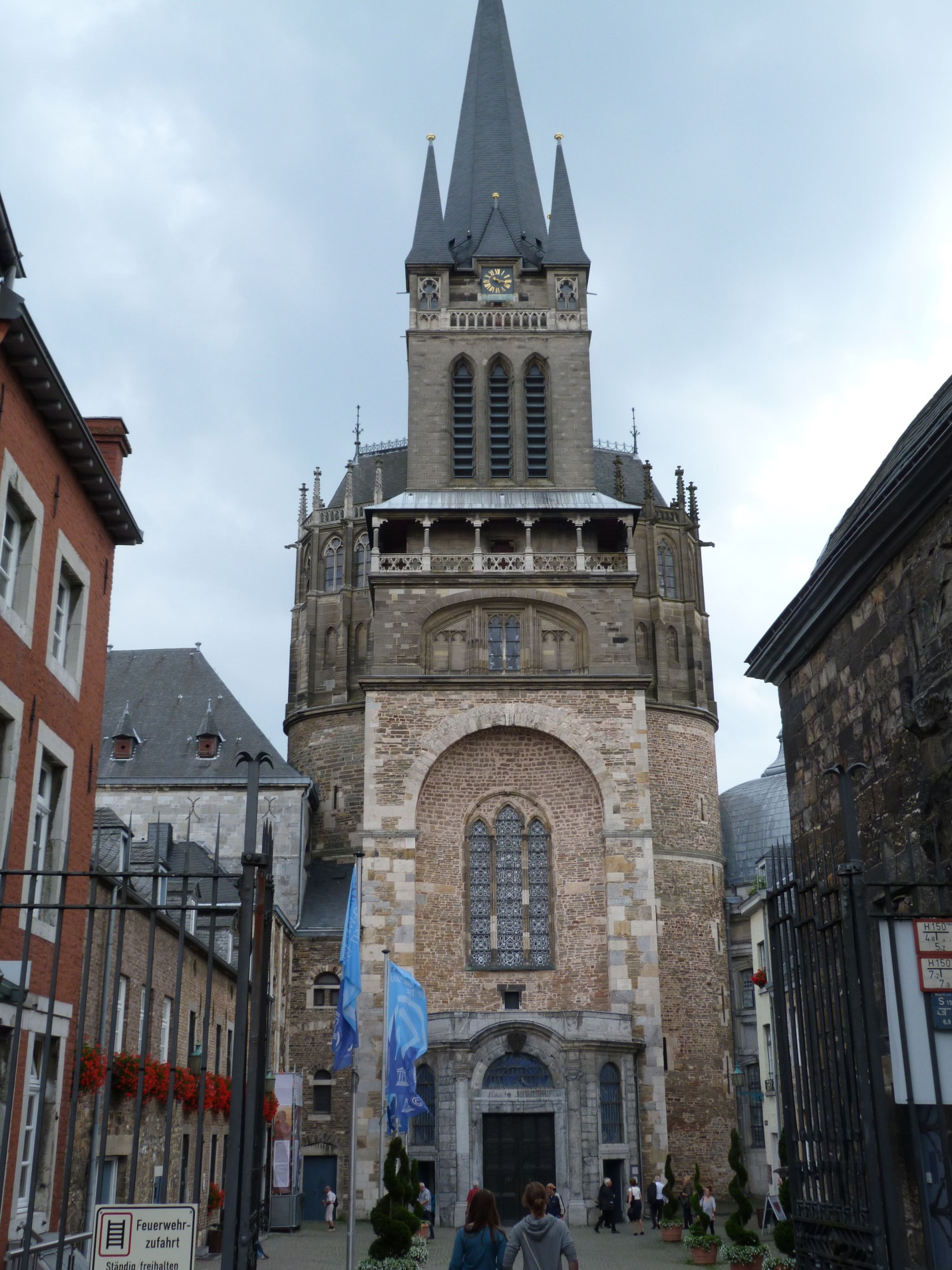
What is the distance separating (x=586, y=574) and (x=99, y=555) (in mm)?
20519

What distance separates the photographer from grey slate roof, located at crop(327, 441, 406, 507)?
159ft

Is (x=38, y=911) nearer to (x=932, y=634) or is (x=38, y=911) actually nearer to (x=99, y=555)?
(x=99, y=555)

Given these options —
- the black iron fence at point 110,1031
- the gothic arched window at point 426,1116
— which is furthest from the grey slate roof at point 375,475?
the gothic arched window at point 426,1116

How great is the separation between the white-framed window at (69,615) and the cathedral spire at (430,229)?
28.7 m

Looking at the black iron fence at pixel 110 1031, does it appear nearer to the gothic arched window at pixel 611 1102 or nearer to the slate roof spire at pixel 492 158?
the gothic arched window at pixel 611 1102

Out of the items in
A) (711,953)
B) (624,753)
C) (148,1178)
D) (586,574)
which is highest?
(586,574)

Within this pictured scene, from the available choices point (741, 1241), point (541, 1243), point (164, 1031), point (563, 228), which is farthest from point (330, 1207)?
point (563, 228)

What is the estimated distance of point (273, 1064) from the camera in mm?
32438

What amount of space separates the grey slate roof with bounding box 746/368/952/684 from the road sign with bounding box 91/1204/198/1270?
21.0 ft

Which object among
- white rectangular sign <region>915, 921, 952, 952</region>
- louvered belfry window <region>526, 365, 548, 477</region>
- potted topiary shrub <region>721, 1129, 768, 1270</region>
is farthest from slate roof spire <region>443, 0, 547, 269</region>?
white rectangular sign <region>915, 921, 952, 952</region>

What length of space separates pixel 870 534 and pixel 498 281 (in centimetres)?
3490

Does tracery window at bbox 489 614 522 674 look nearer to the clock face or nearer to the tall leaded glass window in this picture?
the tall leaded glass window

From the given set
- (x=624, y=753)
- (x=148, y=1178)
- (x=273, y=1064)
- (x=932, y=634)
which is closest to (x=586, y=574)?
(x=624, y=753)

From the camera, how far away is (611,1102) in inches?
1225
